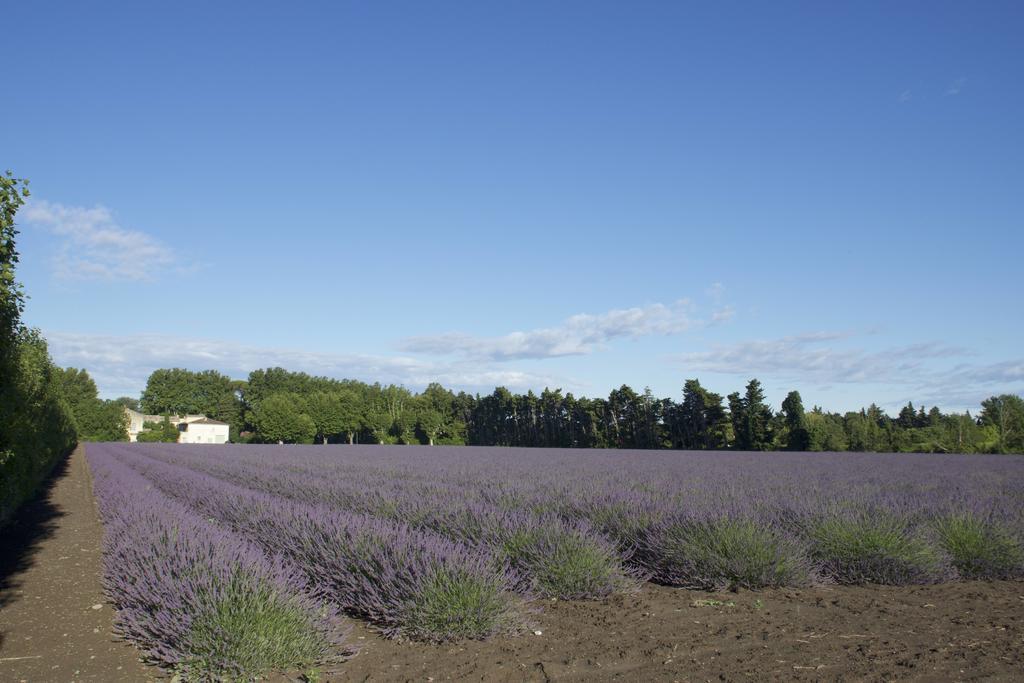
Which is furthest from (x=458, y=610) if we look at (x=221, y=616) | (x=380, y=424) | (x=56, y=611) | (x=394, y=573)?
(x=380, y=424)

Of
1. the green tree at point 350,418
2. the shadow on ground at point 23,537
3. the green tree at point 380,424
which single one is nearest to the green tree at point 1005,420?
the shadow on ground at point 23,537

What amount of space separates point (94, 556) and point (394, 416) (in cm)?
7530

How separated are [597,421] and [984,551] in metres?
56.7

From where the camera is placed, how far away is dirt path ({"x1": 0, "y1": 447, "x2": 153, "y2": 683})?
13.4ft

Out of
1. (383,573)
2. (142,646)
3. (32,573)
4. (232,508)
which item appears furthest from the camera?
(232,508)

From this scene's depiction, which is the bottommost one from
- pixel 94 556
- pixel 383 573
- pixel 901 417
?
pixel 94 556

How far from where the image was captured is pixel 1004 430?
42062 mm

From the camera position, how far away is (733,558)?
18.5 ft

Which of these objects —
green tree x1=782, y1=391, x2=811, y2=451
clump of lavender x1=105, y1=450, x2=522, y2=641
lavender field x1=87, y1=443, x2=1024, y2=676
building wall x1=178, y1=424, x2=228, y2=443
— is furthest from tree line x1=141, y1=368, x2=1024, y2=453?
clump of lavender x1=105, y1=450, x2=522, y2=641

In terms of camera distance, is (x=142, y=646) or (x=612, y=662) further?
(x=142, y=646)

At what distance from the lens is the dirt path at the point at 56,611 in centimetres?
409

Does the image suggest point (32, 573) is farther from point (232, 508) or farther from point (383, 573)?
point (383, 573)

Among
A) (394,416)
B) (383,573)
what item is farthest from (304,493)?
(394,416)

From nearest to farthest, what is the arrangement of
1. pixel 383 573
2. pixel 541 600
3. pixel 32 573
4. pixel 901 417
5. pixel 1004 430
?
pixel 383 573
pixel 541 600
pixel 32 573
pixel 1004 430
pixel 901 417
